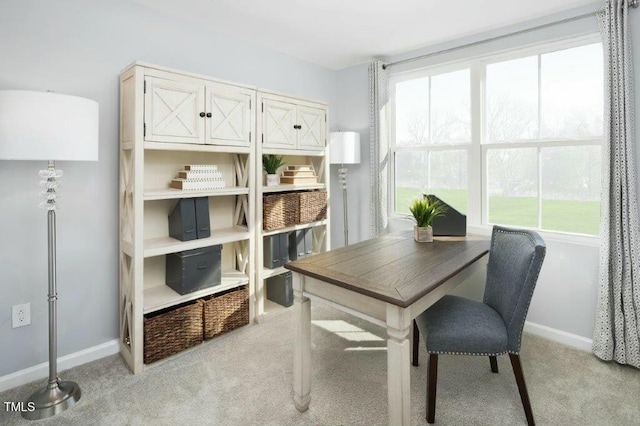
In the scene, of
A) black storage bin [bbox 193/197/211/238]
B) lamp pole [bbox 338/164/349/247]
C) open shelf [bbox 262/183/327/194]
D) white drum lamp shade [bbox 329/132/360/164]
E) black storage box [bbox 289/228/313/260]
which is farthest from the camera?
lamp pole [bbox 338/164/349/247]

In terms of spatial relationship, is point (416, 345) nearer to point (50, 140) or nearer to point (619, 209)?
point (619, 209)

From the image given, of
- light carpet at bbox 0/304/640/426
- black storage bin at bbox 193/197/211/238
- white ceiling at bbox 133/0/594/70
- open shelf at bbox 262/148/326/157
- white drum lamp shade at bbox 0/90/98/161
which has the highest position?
white ceiling at bbox 133/0/594/70

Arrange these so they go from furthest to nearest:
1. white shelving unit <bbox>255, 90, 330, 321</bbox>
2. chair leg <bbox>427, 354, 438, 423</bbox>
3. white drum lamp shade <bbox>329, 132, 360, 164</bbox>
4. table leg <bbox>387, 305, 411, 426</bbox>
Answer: white drum lamp shade <bbox>329, 132, 360, 164</bbox>
white shelving unit <bbox>255, 90, 330, 321</bbox>
chair leg <bbox>427, 354, 438, 423</bbox>
table leg <bbox>387, 305, 411, 426</bbox>

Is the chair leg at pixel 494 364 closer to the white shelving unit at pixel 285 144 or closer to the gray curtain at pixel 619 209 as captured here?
the gray curtain at pixel 619 209

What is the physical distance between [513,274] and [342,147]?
84.3 inches

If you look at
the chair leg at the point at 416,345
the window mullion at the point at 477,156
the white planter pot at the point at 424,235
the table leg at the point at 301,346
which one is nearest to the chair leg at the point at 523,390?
the chair leg at the point at 416,345

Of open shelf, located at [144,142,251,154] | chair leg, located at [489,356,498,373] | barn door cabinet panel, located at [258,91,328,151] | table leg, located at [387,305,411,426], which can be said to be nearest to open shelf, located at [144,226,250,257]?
open shelf, located at [144,142,251,154]

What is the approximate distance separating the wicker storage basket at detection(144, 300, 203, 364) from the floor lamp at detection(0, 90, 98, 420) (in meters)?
0.44

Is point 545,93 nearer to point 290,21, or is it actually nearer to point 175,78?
point 290,21

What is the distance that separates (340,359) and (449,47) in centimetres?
290

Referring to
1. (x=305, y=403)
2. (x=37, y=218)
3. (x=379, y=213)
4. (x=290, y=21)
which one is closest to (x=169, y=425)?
(x=305, y=403)

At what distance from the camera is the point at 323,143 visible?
3496 mm

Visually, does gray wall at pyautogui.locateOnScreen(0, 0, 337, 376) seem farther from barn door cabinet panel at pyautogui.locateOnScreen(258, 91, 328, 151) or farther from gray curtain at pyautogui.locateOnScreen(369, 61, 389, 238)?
gray curtain at pyautogui.locateOnScreen(369, 61, 389, 238)

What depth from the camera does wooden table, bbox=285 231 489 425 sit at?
1.42 meters
